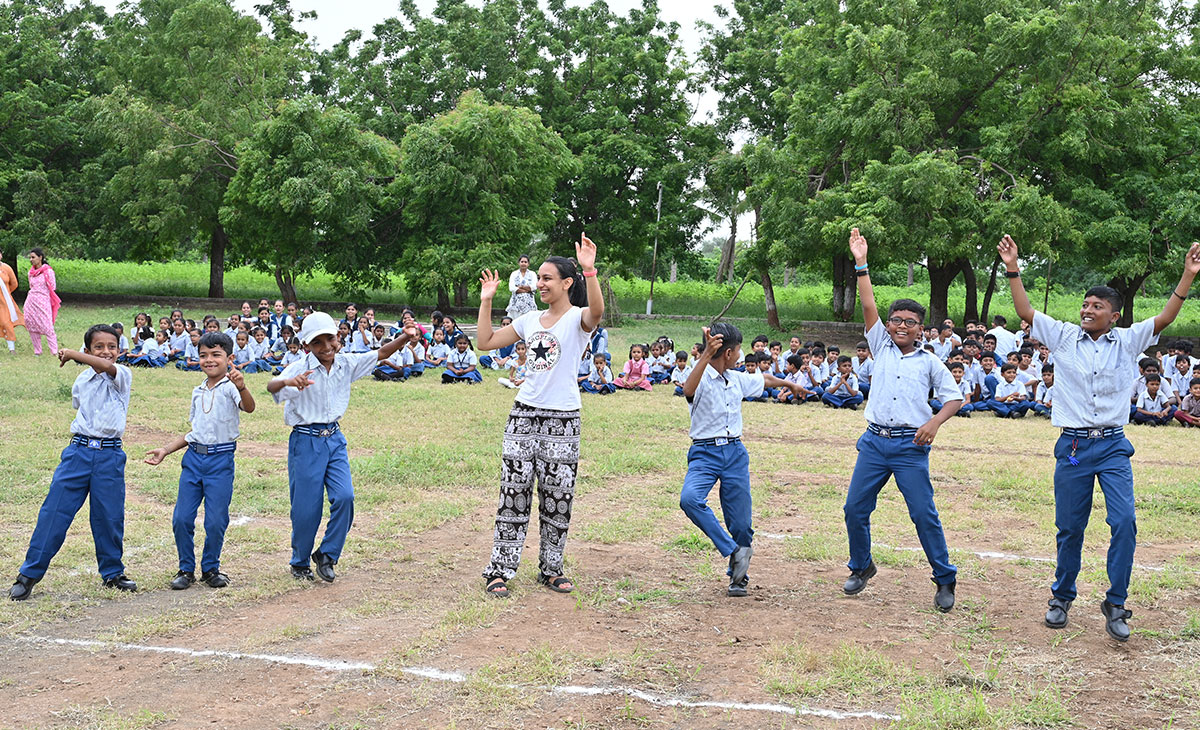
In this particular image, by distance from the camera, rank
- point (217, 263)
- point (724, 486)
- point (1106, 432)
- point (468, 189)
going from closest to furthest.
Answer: point (1106, 432), point (724, 486), point (468, 189), point (217, 263)

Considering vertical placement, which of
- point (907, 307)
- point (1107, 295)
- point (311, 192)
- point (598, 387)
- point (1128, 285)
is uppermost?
point (311, 192)

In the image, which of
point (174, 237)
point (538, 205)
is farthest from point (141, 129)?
point (538, 205)

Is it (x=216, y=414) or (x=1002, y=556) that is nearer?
(x=216, y=414)

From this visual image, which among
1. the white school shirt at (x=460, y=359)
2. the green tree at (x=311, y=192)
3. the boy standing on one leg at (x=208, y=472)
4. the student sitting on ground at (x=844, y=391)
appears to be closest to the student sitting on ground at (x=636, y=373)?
the white school shirt at (x=460, y=359)

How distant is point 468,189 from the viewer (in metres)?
26.5

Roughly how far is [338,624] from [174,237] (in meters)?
26.4

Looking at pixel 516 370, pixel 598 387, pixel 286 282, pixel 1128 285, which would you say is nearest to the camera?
pixel 598 387

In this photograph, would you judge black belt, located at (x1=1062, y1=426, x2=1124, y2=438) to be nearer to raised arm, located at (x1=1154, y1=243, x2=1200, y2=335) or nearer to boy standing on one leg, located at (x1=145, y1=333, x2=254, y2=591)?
raised arm, located at (x1=1154, y1=243, x2=1200, y2=335)

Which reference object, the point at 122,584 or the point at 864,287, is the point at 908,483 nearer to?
the point at 864,287

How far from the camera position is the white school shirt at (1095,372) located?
204 inches

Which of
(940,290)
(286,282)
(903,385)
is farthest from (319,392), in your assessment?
(286,282)

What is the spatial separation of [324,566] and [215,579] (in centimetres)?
55

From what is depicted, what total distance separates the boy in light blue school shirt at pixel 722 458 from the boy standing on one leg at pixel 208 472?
232 centimetres

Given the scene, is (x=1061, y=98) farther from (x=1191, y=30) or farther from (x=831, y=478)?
(x=831, y=478)
